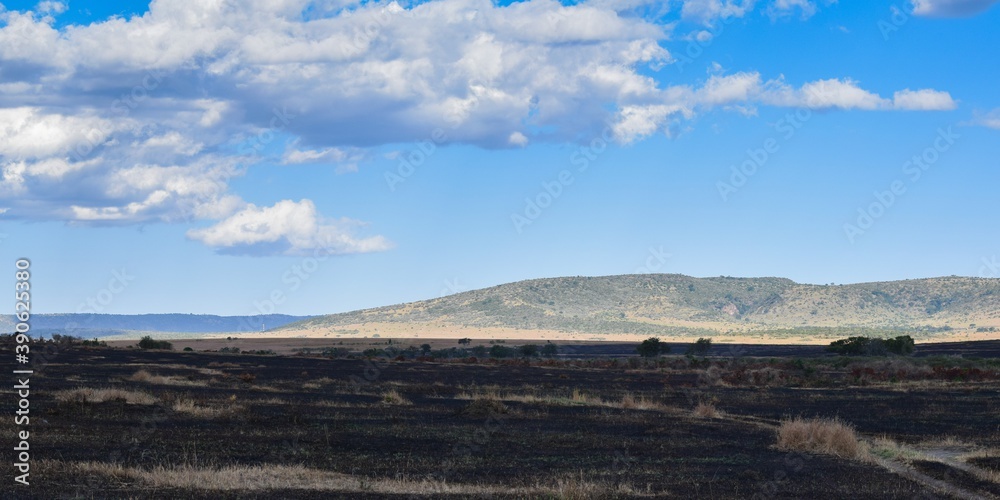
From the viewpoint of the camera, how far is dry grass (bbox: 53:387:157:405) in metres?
30.6

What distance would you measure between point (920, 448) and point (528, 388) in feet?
81.1

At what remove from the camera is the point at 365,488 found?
59.2 ft

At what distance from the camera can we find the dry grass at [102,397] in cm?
3059

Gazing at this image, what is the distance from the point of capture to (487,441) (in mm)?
26312

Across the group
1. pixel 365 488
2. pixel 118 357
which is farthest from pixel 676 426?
pixel 118 357

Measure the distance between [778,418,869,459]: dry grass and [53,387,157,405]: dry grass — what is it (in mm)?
18621

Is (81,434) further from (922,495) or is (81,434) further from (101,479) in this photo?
(922,495)

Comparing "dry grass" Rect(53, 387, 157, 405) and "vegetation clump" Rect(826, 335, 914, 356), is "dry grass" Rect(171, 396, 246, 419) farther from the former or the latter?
"vegetation clump" Rect(826, 335, 914, 356)

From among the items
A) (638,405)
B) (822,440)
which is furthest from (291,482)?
(638,405)

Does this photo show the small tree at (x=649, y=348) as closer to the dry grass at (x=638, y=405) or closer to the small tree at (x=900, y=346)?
the small tree at (x=900, y=346)

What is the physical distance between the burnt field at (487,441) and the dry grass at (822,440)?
0.05 m

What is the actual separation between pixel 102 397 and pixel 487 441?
12643mm

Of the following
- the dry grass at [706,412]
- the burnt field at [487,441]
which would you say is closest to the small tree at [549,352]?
the burnt field at [487,441]

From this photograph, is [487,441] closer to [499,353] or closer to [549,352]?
[499,353]
